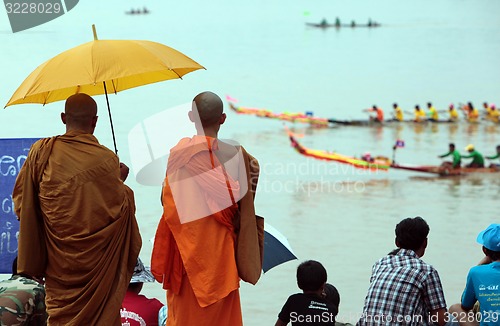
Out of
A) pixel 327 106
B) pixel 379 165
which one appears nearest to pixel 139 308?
pixel 379 165

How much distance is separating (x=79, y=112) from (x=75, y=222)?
0.29 meters

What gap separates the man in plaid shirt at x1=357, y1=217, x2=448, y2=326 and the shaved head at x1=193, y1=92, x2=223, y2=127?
0.63 m

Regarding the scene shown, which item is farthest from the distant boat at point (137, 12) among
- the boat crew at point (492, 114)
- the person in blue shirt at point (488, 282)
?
the person in blue shirt at point (488, 282)

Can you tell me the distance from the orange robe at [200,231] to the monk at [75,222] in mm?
117

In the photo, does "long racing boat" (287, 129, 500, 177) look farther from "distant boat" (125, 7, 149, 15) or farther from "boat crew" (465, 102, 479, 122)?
"distant boat" (125, 7, 149, 15)

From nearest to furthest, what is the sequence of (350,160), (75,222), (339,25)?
(75,222), (350,160), (339,25)

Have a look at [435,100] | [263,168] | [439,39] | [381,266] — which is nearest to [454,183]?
[263,168]

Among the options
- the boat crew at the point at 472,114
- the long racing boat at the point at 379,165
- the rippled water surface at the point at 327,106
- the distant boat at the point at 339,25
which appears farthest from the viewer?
the distant boat at the point at 339,25

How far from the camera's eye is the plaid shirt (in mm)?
2477

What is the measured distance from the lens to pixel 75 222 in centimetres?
225

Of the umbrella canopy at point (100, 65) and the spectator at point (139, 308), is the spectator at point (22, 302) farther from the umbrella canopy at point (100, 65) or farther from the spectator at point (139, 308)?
the umbrella canopy at point (100, 65)

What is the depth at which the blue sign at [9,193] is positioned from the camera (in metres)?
2.84

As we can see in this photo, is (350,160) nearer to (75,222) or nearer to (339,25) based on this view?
(75,222)

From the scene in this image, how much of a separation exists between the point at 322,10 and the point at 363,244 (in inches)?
1554
